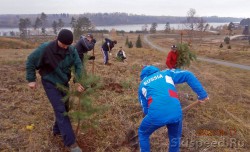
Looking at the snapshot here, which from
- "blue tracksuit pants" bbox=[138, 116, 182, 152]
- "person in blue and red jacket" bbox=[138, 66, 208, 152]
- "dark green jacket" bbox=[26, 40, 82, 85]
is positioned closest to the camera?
"person in blue and red jacket" bbox=[138, 66, 208, 152]

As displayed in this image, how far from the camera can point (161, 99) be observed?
3482 mm

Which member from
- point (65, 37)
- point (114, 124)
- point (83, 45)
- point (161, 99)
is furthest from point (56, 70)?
point (83, 45)

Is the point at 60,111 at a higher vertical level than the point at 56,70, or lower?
lower

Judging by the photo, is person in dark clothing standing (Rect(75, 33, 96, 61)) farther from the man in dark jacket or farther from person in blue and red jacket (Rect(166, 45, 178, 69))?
person in blue and red jacket (Rect(166, 45, 178, 69))

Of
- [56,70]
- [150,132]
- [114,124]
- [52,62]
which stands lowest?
[114,124]

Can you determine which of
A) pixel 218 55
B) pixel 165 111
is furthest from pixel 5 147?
pixel 218 55

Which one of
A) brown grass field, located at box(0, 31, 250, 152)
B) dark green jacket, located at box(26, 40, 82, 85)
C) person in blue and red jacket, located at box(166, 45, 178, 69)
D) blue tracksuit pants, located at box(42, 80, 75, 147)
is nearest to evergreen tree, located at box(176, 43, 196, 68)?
person in blue and red jacket, located at box(166, 45, 178, 69)

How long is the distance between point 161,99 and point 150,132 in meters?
0.53

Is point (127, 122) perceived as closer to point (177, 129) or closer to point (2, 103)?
point (177, 129)

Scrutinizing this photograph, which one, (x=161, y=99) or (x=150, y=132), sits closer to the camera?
(x=161, y=99)

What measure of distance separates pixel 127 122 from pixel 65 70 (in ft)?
6.78

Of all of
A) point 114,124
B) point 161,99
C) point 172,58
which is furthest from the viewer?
point 172,58

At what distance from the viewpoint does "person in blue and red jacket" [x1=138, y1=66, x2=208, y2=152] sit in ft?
11.4

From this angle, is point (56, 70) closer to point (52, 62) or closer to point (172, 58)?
point (52, 62)
